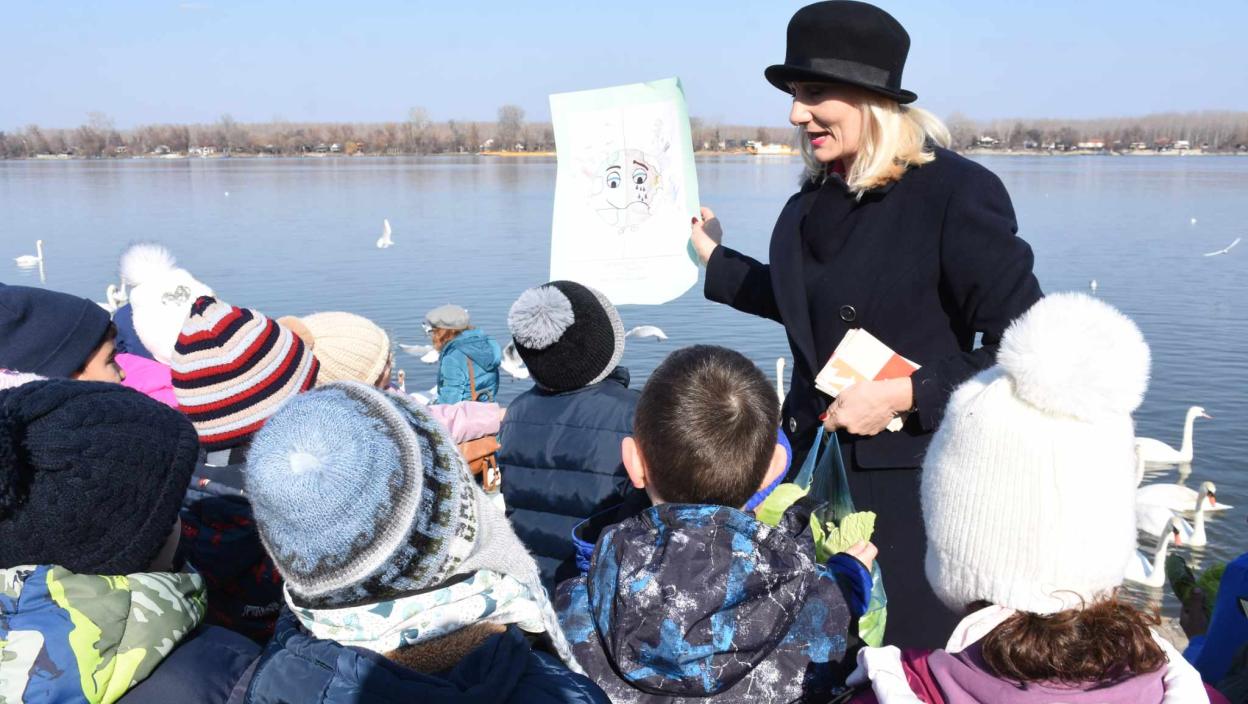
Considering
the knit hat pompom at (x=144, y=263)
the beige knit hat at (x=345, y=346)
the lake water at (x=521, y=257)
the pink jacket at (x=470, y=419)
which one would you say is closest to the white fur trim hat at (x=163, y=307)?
the knit hat pompom at (x=144, y=263)

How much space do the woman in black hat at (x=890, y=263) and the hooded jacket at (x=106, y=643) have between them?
4.38 ft

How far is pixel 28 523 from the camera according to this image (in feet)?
4.84

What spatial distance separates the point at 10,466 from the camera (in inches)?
56.5

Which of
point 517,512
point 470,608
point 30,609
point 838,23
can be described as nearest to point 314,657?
point 470,608

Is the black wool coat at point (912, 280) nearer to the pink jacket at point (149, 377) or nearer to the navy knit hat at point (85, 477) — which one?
the navy knit hat at point (85, 477)

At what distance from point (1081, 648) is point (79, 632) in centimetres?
147

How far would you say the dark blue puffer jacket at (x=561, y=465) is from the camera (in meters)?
2.44

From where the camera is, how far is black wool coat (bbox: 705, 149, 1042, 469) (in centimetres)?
200

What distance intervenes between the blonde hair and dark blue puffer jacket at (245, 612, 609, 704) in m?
1.29

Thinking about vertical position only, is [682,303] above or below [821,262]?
below

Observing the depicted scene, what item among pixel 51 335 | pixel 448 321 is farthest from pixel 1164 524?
pixel 51 335

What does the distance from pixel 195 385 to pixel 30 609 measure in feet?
3.31

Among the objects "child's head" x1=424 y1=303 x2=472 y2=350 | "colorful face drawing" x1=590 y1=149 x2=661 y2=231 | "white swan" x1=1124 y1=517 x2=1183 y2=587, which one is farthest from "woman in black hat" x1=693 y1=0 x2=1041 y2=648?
"white swan" x1=1124 y1=517 x2=1183 y2=587

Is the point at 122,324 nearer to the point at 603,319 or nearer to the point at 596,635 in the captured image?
the point at 603,319
